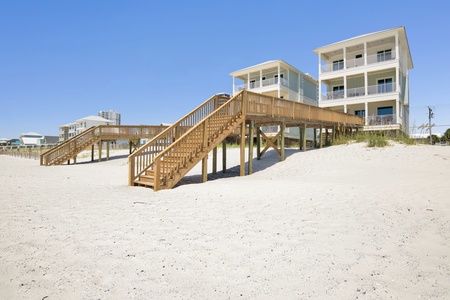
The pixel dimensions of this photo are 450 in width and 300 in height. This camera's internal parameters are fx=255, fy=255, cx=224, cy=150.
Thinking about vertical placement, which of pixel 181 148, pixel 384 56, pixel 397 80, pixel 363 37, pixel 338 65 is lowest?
pixel 181 148

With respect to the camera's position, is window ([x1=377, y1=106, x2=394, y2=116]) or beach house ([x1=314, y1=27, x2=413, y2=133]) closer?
beach house ([x1=314, y1=27, x2=413, y2=133])

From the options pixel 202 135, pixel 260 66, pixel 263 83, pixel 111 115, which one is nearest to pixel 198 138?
pixel 202 135

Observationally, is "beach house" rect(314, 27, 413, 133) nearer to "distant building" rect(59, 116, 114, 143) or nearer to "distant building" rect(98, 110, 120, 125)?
"distant building" rect(59, 116, 114, 143)

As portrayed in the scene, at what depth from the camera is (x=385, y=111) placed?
26.9 m

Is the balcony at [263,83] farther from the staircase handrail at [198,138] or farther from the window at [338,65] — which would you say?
the staircase handrail at [198,138]

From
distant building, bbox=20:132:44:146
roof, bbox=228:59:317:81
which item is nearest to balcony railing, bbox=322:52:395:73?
roof, bbox=228:59:317:81

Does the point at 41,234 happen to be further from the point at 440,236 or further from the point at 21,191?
the point at 440,236

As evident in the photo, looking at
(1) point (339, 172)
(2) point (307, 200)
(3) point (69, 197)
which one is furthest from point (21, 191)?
(1) point (339, 172)

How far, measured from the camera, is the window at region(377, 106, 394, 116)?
26.6 meters

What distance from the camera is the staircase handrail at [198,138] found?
26.9 ft

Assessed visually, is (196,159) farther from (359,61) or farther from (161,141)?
(359,61)

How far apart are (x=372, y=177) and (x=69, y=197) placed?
960cm

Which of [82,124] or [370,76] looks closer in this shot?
[370,76]

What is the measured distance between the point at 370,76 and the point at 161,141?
2660cm
